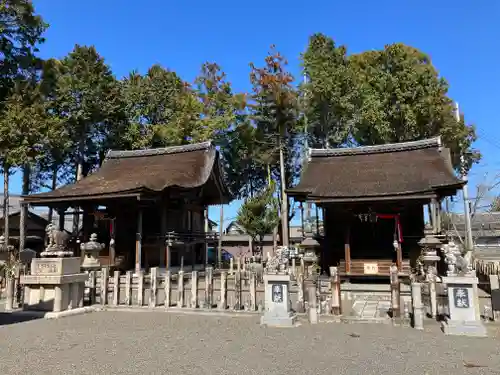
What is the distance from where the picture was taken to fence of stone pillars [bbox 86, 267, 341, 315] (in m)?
10.6

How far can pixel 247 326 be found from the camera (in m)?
9.37

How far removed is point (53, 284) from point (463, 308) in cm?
1016

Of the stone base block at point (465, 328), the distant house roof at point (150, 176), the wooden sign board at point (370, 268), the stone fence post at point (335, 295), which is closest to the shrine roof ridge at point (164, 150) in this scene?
the distant house roof at point (150, 176)

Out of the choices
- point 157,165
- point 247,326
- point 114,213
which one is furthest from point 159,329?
point 157,165

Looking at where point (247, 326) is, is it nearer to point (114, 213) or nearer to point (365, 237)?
point (365, 237)

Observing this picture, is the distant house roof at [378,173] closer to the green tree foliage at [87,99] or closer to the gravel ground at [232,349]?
the gravel ground at [232,349]

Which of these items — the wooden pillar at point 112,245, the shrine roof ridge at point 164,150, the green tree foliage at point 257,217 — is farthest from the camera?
the green tree foliage at point 257,217

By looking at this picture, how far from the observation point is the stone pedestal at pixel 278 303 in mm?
9328

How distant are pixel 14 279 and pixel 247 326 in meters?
8.15

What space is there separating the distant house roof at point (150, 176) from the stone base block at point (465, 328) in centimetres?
1322

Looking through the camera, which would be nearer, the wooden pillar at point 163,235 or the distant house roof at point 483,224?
the wooden pillar at point 163,235

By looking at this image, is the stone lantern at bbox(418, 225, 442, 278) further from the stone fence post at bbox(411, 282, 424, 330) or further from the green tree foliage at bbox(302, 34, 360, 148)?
the green tree foliage at bbox(302, 34, 360, 148)

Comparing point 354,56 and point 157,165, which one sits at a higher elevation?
point 354,56

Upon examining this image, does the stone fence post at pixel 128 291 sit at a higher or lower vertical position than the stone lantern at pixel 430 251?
lower
